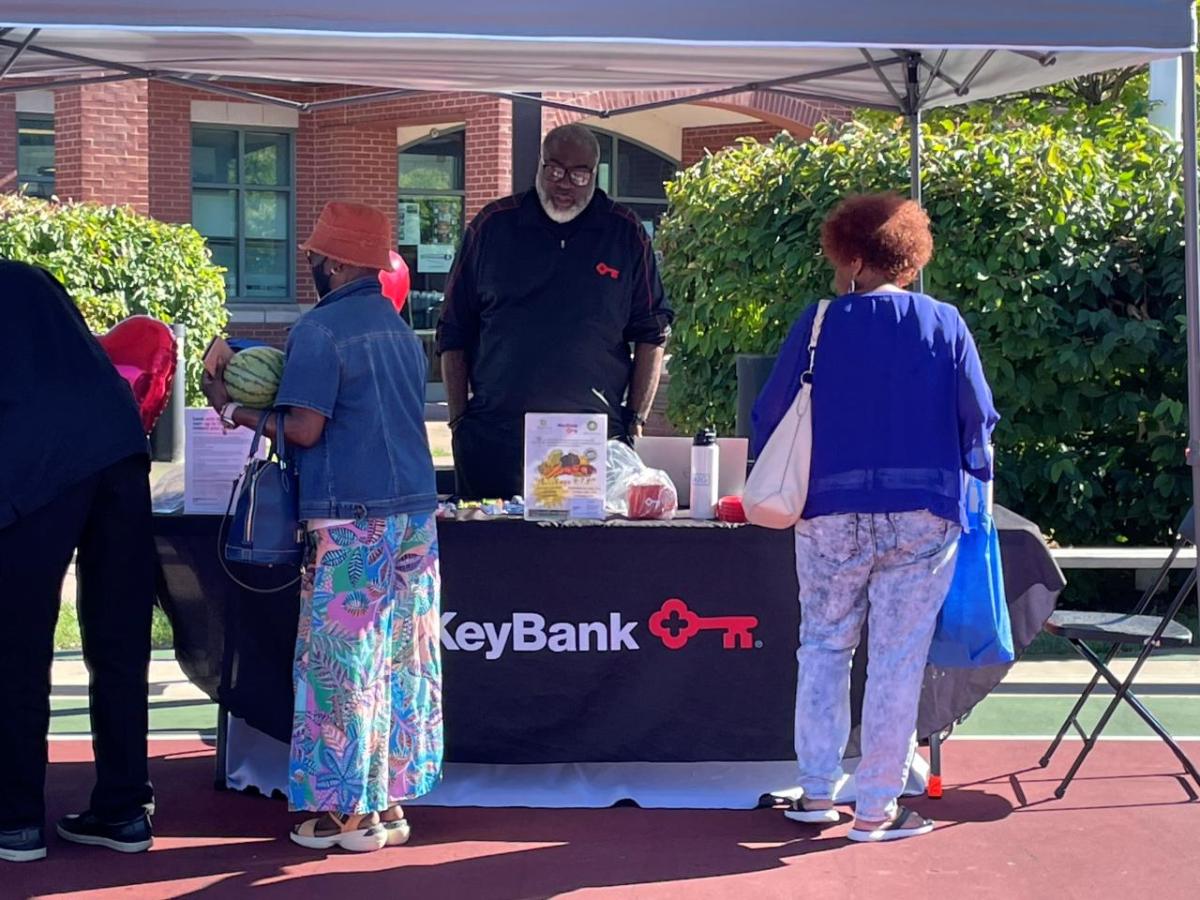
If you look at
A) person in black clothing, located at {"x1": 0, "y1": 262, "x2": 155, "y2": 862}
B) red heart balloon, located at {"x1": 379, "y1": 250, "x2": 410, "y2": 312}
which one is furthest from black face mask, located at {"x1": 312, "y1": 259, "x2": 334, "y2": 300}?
red heart balloon, located at {"x1": 379, "y1": 250, "x2": 410, "y2": 312}

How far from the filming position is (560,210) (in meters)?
5.52

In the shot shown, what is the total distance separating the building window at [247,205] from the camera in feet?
59.7

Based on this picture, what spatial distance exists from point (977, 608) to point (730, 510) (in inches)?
31.1

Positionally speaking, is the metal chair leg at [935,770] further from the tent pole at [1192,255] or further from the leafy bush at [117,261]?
the leafy bush at [117,261]

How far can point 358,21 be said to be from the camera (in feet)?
13.3

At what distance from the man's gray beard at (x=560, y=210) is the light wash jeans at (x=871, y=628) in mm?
1609

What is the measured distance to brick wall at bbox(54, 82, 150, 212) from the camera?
52.9ft

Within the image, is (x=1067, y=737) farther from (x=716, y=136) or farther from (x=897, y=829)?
(x=716, y=136)

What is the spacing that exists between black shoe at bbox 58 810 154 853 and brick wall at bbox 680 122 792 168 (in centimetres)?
1536

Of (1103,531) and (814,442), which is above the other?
(814,442)

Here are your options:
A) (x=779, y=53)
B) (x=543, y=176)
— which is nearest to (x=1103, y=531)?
(x=779, y=53)

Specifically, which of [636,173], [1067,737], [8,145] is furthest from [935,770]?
[636,173]

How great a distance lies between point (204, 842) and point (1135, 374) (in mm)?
5056

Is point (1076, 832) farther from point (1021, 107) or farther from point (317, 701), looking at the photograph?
point (1021, 107)
